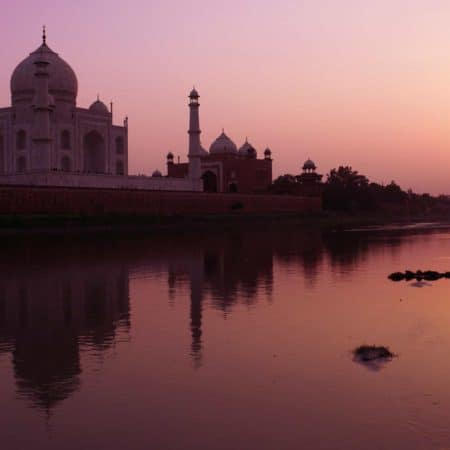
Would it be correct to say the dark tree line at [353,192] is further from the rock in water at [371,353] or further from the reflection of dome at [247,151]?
the rock in water at [371,353]

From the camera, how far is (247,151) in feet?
185

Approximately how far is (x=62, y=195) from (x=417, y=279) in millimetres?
21959

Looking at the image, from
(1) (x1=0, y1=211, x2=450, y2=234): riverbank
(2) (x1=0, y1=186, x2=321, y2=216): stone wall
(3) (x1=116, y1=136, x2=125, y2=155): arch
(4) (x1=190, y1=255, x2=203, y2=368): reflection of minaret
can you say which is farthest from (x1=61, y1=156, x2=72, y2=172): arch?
(4) (x1=190, y1=255, x2=203, y2=368): reflection of minaret

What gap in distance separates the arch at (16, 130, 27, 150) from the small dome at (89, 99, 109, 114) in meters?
4.69

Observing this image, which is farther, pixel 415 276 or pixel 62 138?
pixel 62 138

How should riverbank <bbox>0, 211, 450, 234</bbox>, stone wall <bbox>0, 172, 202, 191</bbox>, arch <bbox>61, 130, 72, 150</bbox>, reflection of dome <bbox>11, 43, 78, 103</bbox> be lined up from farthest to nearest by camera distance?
arch <bbox>61, 130, 72, 150</bbox> → reflection of dome <bbox>11, 43, 78, 103</bbox> → stone wall <bbox>0, 172, 202, 191</bbox> → riverbank <bbox>0, 211, 450, 234</bbox>

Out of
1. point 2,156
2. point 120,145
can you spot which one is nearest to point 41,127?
point 2,156

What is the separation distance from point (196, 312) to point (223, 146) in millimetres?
46149

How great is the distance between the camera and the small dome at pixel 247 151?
5584cm

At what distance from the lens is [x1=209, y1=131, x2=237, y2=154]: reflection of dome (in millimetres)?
53875

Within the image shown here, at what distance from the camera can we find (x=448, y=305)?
30.2ft

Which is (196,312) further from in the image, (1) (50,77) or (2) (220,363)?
(1) (50,77)

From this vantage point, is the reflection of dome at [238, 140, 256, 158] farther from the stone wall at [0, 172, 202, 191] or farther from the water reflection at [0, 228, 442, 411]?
the water reflection at [0, 228, 442, 411]

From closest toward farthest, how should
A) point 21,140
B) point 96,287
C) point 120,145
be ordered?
point 96,287 → point 21,140 → point 120,145
